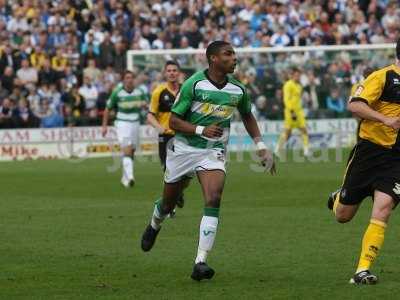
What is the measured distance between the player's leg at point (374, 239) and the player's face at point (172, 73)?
7506 millimetres

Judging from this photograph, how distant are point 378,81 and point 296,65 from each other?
24913 mm

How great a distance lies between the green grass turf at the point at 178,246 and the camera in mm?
9797

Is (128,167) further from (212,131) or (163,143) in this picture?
(212,131)

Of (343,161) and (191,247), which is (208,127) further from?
(343,161)

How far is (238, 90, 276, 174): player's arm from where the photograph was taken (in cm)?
1094

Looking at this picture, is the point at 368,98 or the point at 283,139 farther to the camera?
the point at 283,139

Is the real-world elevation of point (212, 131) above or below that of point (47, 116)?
above

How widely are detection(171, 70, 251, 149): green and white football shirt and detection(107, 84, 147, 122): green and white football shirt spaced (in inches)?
466

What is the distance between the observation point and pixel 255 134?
11.2 m

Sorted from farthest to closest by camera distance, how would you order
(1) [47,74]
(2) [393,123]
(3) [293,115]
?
(1) [47,74] → (3) [293,115] → (2) [393,123]

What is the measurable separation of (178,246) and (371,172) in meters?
3.28

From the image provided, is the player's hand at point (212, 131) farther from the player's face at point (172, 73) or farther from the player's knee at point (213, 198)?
the player's face at point (172, 73)

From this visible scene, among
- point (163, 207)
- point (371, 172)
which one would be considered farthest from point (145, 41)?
point (371, 172)

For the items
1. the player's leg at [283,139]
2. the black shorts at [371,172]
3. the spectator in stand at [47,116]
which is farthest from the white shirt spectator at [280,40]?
the black shorts at [371,172]
